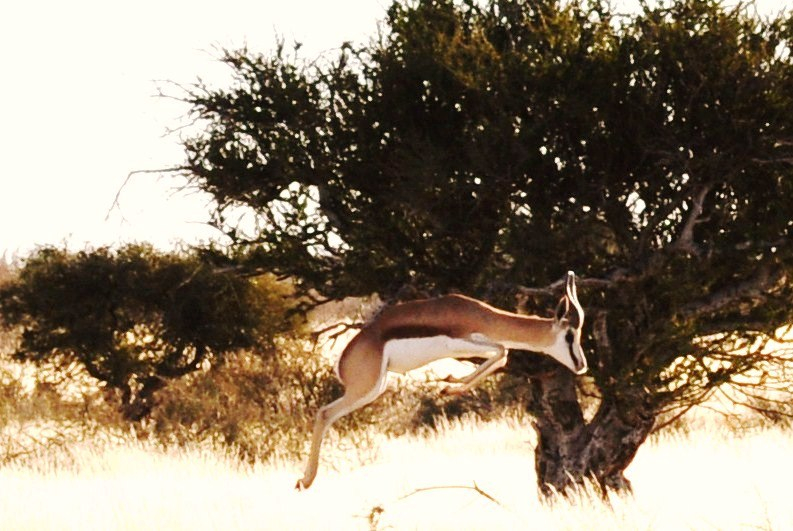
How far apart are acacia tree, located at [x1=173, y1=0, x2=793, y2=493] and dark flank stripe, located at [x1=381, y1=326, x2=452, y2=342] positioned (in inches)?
292

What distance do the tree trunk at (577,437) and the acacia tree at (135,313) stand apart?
1374cm

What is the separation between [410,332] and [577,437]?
489 inches

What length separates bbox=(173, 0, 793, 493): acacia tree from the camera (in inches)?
490

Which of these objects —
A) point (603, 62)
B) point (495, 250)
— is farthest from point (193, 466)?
point (603, 62)

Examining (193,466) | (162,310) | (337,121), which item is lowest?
(193,466)

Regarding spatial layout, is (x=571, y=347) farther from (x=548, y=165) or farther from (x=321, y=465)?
(x=321, y=465)

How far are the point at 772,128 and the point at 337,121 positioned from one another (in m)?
4.89

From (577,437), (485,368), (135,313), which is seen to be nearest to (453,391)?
(485,368)

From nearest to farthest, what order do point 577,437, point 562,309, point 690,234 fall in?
point 562,309 → point 690,234 → point 577,437

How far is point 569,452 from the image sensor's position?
1552 centimetres

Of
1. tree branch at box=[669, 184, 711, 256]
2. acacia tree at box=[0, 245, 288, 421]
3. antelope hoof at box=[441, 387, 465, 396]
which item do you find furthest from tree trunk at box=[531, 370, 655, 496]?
acacia tree at box=[0, 245, 288, 421]

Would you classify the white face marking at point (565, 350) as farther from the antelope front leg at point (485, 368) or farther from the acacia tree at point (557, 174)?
the acacia tree at point (557, 174)

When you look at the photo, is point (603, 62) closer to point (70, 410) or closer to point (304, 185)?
point (304, 185)

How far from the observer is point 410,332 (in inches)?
140
